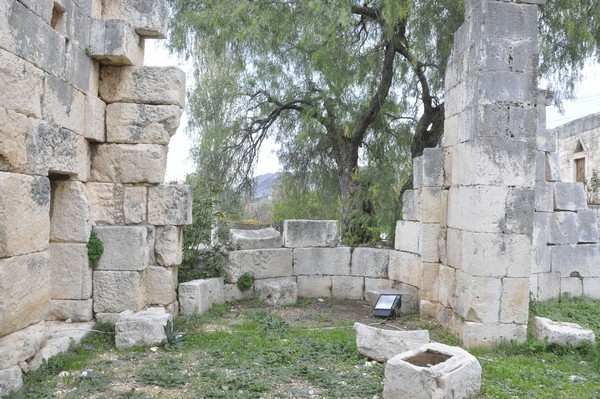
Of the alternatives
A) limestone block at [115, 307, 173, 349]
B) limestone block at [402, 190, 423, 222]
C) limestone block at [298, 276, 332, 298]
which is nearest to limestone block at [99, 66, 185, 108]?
limestone block at [115, 307, 173, 349]

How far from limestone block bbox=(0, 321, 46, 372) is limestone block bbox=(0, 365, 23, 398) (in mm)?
55

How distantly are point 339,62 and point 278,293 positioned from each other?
4420mm

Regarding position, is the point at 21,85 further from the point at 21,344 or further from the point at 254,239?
the point at 254,239

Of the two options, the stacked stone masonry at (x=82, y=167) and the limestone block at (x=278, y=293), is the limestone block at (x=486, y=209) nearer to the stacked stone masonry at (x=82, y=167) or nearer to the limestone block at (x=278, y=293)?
the limestone block at (x=278, y=293)

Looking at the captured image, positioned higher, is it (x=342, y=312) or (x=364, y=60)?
(x=364, y=60)

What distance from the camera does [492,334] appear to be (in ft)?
22.3

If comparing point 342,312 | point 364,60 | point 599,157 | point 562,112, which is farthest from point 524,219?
point 599,157

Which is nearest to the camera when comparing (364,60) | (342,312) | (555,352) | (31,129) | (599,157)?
(31,129)

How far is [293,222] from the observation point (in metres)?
9.97

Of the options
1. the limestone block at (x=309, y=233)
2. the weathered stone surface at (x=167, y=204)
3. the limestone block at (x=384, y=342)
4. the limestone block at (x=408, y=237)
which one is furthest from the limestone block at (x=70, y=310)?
the limestone block at (x=408, y=237)

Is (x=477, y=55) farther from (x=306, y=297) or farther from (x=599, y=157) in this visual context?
(x=599, y=157)

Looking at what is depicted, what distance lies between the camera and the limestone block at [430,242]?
814 centimetres

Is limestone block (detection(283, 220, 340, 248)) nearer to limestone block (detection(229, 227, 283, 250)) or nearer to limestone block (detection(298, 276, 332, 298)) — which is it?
limestone block (detection(229, 227, 283, 250))

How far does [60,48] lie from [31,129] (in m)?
1.19
